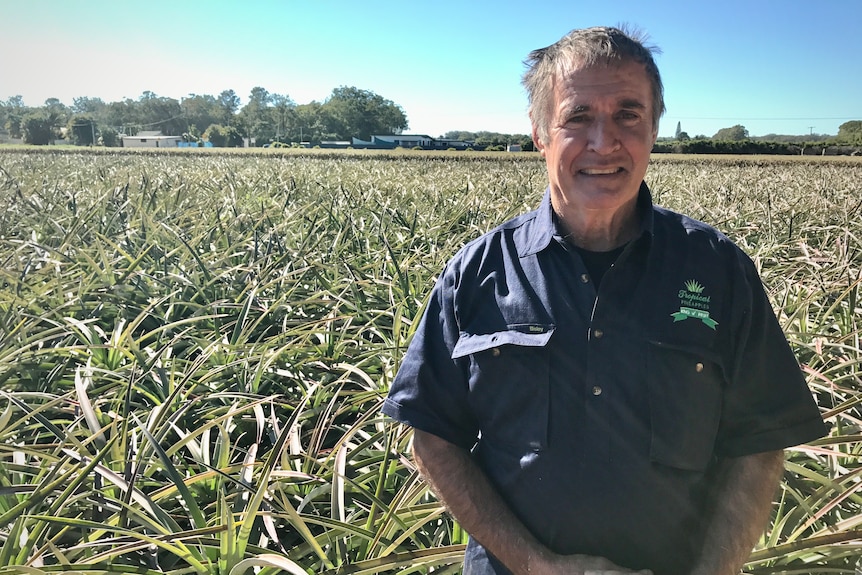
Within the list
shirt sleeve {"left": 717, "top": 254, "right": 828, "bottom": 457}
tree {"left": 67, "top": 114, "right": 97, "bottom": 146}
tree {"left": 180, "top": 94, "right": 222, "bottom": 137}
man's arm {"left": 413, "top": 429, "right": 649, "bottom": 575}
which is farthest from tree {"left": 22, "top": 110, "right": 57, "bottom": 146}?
shirt sleeve {"left": 717, "top": 254, "right": 828, "bottom": 457}

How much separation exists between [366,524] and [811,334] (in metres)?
2.03

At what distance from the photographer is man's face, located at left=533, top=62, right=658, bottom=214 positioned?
1.08m

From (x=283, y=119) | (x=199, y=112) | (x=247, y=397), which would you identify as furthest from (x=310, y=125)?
(x=247, y=397)

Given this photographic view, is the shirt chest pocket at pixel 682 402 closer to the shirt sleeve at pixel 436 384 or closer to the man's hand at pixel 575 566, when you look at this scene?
the man's hand at pixel 575 566

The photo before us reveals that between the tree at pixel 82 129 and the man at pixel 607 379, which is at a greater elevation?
the tree at pixel 82 129

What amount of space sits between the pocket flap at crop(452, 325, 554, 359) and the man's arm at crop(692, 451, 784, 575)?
45 cm

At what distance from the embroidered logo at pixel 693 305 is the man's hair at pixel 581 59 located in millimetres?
367

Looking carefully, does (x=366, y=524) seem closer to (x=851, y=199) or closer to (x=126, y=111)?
(x=851, y=199)

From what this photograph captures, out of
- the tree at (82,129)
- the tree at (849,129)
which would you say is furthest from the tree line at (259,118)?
the tree at (849,129)

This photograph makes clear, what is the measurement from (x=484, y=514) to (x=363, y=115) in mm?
83473

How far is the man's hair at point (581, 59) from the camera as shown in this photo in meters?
1.08

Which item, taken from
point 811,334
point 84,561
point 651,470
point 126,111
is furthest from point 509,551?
point 126,111

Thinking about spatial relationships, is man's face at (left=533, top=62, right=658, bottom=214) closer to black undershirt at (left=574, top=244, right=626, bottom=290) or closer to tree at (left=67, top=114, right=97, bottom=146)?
black undershirt at (left=574, top=244, right=626, bottom=290)

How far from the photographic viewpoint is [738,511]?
3.40ft
